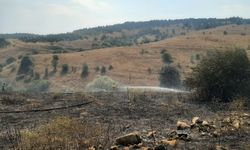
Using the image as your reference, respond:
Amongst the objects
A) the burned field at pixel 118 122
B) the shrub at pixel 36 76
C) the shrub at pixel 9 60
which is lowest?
the shrub at pixel 36 76

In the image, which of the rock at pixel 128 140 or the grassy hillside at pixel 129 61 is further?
the grassy hillside at pixel 129 61

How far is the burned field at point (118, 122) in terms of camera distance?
10.9 m

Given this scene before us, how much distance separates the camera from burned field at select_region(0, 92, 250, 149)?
10891 millimetres

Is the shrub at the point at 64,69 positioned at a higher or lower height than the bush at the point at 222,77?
lower

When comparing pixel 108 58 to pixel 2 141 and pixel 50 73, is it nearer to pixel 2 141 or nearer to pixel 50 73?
pixel 50 73

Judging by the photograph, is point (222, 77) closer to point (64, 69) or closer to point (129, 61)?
point (64, 69)

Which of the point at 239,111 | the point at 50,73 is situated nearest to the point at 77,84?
the point at 50,73

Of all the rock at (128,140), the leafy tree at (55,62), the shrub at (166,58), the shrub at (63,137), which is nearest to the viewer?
the shrub at (63,137)

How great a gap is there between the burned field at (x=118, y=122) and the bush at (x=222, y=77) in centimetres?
96

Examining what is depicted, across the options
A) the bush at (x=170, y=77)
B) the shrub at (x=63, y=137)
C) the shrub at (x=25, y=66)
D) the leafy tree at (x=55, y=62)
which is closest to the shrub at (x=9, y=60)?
the shrub at (x=25, y=66)

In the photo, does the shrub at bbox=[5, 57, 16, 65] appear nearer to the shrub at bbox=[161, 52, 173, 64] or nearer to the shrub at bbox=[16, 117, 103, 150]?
the shrub at bbox=[161, 52, 173, 64]

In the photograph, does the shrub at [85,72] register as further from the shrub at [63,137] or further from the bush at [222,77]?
the shrub at [63,137]

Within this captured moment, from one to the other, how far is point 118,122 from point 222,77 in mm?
7751

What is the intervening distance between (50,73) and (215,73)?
170 ft
